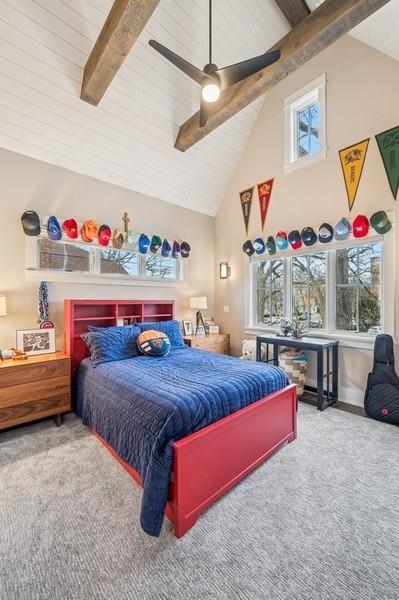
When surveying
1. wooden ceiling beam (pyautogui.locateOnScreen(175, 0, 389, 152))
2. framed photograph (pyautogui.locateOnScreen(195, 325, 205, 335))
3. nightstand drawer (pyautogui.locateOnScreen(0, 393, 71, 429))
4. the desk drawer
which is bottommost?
nightstand drawer (pyautogui.locateOnScreen(0, 393, 71, 429))

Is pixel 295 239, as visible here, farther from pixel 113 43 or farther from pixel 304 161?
pixel 113 43

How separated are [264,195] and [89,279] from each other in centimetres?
304

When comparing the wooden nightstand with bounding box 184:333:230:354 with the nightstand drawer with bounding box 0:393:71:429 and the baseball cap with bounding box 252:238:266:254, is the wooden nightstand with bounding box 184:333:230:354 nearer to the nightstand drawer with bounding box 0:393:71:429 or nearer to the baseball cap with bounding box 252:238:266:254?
the baseball cap with bounding box 252:238:266:254

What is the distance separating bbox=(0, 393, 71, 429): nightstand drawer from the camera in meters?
2.59

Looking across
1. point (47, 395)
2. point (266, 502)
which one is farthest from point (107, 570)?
point (47, 395)

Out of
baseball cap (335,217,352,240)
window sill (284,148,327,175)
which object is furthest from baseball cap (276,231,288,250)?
window sill (284,148,327,175)

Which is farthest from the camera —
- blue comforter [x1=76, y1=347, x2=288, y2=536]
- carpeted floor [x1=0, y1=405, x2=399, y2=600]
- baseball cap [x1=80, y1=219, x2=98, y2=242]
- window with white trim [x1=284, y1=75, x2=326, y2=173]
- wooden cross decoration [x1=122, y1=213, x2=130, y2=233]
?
wooden cross decoration [x1=122, y1=213, x2=130, y2=233]

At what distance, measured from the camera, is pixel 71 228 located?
3525mm

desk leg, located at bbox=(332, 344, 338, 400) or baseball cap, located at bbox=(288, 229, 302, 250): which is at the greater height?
baseball cap, located at bbox=(288, 229, 302, 250)

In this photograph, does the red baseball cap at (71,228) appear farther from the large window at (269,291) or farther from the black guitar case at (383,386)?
the black guitar case at (383,386)

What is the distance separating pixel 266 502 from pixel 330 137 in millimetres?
4198

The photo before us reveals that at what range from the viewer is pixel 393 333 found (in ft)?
10.4

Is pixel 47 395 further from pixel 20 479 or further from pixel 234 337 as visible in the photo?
pixel 234 337

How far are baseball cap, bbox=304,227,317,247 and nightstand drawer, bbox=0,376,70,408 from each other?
352 centimetres
